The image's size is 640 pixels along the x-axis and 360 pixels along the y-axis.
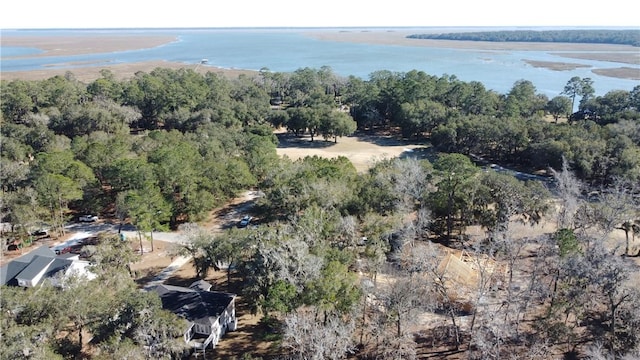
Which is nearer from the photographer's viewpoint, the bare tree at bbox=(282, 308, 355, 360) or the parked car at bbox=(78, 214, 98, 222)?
the bare tree at bbox=(282, 308, 355, 360)

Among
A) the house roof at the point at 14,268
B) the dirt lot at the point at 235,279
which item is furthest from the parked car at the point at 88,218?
the house roof at the point at 14,268

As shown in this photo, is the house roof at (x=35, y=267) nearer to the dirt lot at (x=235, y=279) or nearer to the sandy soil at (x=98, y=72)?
the dirt lot at (x=235, y=279)

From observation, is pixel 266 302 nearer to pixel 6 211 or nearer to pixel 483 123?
pixel 6 211

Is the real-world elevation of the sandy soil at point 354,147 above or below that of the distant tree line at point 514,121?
below

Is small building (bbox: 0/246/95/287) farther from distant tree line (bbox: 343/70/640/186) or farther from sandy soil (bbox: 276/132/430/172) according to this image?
distant tree line (bbox: 343/70/640/186)

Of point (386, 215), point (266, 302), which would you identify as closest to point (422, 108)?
point (386, 215)

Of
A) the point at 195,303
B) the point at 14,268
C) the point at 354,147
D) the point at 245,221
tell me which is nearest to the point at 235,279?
the point at 195,303

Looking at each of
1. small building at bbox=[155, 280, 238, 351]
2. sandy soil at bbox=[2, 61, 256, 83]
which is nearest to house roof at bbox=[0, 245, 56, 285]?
small building at bbox=[155, 280, 238, 351]

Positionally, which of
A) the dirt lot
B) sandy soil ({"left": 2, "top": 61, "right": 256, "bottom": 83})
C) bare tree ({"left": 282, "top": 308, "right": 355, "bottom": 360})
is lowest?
the dirt lot
